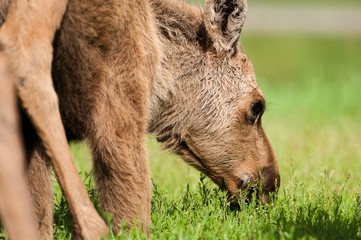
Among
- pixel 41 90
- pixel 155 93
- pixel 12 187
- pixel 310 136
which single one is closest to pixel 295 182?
pixel 155 93

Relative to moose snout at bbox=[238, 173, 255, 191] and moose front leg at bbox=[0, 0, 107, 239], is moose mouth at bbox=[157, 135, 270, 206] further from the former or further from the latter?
moose front leg at bbox=[0, 0, 107, 239]

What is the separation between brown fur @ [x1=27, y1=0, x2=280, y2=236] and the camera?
16.9 ft

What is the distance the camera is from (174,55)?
6137 mm

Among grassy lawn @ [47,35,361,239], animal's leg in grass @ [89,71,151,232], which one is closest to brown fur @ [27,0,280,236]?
animal's leg in grass @ [89,71,151,232]

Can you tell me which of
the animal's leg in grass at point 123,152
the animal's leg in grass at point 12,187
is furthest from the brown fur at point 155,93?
the animal's leg in grass at point 12,187

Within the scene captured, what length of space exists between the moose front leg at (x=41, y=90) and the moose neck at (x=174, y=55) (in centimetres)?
138

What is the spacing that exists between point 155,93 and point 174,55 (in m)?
0.46

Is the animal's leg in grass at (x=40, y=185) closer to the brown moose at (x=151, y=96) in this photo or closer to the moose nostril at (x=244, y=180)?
the brown moose at (x=151, y=96)

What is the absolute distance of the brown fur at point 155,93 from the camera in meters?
5.14

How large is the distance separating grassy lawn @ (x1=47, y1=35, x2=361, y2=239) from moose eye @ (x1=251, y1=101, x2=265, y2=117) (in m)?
0.48

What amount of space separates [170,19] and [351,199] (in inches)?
70.1

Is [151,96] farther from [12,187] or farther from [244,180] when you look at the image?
[12,187]

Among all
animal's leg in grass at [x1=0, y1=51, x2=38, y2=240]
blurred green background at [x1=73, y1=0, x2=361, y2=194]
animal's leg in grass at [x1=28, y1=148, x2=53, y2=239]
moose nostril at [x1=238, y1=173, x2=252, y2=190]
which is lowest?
blurred green background at [x1=73, y1=0, x2=361, y2=194]

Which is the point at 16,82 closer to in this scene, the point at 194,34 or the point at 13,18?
the point at 13,18
